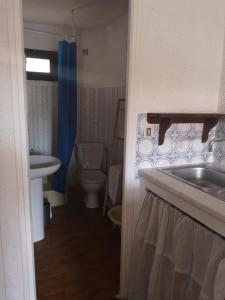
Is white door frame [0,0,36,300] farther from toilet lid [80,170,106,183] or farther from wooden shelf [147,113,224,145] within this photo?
toilet lid [80,170,106,183]

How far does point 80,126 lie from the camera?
3.42 metres

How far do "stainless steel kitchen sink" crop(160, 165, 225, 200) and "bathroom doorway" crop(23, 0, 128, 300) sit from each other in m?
0.97

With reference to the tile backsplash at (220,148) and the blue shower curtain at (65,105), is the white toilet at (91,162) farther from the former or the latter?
the tile backsplash at (220,148)

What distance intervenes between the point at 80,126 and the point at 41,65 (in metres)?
0.95

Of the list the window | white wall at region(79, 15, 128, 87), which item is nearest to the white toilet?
white wall at region(79, 15, 128, 87)

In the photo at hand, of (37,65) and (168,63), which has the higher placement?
(37,65)

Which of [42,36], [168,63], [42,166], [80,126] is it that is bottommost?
[42,166]

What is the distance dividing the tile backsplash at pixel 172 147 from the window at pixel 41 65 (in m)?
2.05

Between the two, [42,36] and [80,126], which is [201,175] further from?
[42,36]

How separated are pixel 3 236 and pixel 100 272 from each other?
0.95m

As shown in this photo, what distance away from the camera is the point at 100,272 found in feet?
6.34

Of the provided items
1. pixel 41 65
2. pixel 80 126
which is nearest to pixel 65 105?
pixel 80 126

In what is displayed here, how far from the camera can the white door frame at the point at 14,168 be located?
115 centimetres

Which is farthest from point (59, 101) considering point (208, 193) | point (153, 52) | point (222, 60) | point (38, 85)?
point (208, 193)
